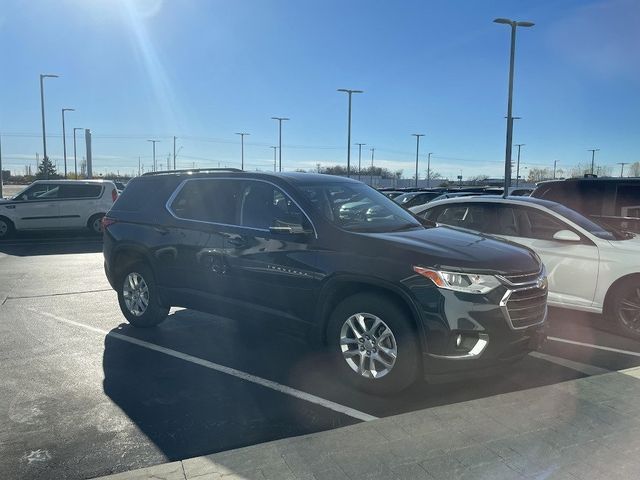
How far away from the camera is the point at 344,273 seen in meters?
4.30

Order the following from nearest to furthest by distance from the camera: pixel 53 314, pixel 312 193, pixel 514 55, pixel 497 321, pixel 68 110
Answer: pixel 497 321
pixel 312 193
pixel 53 314
pixel 514 55
pixel 68 110

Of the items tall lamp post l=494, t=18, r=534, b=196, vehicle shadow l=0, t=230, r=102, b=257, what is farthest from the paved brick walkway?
tall lamp post l=494, t=18, r=534, b=196

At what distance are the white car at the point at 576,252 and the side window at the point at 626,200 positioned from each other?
1979 millimetres

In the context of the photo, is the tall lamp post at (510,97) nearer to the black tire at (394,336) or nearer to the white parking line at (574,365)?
the white parking line at (574,365)

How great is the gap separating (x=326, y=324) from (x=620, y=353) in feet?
10.7

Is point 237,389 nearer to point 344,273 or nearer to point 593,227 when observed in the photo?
point 344,273

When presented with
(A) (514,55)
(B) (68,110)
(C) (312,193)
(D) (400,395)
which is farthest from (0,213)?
(B) (68,110)

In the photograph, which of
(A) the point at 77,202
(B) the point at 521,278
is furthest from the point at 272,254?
(A) the point at 77,202

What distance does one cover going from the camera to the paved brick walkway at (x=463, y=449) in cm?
302

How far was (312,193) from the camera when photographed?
502cm

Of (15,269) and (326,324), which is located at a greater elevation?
(326,324)

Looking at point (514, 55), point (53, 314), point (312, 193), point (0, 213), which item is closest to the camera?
point (312, 193)

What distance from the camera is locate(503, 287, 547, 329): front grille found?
4.04 m

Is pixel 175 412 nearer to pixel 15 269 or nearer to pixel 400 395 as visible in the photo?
pixel 400 395
